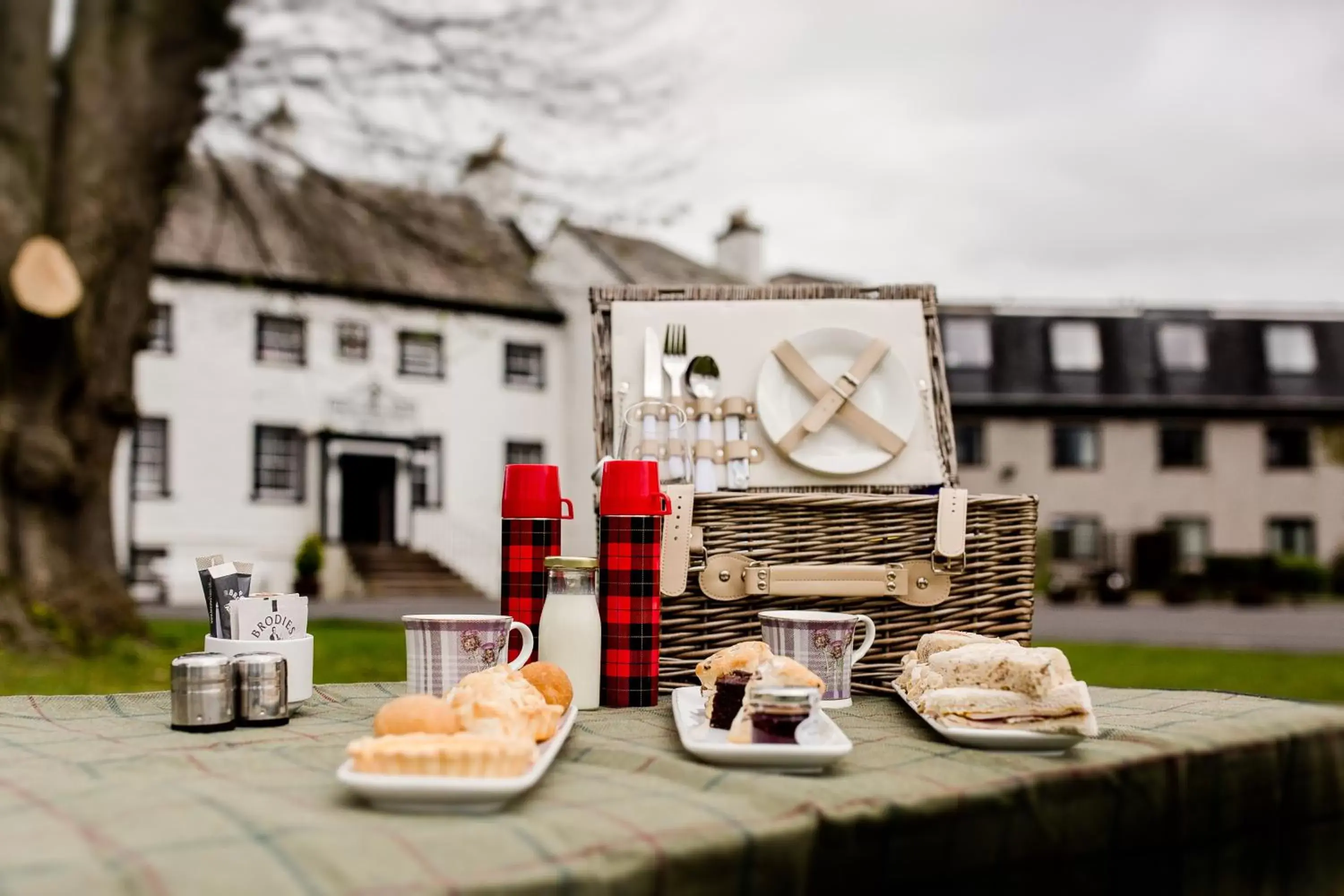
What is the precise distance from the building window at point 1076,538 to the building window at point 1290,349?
5169mm

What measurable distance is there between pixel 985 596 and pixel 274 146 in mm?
5939

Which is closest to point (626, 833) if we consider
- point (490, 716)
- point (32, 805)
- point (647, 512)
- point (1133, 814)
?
point (490, 716)

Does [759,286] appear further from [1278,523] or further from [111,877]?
[1278,523]

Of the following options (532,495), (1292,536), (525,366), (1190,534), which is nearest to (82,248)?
(532,495)

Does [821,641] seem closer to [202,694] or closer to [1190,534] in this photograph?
[202,694]

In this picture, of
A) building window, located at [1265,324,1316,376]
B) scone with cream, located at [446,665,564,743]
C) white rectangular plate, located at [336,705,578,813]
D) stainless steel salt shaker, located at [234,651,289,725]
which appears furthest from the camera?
building window, located at [1265,324,1316,376]

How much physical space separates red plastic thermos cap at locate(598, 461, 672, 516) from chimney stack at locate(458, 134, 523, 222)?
4037mm

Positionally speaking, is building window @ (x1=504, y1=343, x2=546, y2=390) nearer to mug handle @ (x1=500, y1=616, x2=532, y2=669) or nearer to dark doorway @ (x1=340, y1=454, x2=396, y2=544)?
dark doorway @ (x1=340, y1=454, x2=396, y2=544)

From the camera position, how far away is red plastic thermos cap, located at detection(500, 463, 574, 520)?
1.70m

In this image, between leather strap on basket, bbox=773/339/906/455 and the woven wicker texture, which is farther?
leather strap on basket, bbox=773/339/906/455

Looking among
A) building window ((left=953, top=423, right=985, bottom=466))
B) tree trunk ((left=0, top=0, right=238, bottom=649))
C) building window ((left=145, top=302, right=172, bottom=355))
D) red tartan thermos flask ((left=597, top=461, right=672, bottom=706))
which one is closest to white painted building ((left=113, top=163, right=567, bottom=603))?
building window ((left=145, top=302, right=172, bottom=355))

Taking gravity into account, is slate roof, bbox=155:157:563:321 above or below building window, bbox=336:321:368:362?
above

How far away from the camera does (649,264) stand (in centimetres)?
1809

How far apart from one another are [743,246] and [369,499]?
7161 mm
